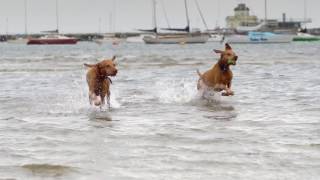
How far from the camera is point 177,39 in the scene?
97.8 metres

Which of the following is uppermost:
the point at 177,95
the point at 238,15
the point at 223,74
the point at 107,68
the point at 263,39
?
the point at 238,15

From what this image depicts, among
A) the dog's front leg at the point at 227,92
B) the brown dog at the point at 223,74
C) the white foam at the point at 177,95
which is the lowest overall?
the white foam at the point at 177,95

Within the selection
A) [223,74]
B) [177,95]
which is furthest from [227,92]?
[177,95]

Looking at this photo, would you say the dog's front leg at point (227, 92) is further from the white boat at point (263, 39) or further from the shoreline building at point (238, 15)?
the shoreline building at point (238, 15)

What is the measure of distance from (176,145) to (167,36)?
302 ft

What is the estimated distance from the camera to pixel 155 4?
98.8 metres

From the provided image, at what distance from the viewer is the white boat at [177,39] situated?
320 feet

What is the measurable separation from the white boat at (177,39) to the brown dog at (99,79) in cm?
8347

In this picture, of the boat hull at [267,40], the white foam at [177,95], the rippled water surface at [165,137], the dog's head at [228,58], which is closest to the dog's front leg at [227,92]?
the rippled water surface at [165,137]

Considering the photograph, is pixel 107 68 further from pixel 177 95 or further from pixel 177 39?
pixel 177 39

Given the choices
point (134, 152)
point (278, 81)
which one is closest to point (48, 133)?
point (134, 152)

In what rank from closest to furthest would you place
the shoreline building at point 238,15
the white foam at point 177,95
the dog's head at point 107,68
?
the dog's head at point 107,68
the white foam at point 177,95
the shoreline building at point 238,15

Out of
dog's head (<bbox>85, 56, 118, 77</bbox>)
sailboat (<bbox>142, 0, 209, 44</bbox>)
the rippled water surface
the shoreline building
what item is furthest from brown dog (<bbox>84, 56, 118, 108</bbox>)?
the shoreline building

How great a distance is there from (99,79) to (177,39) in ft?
281
